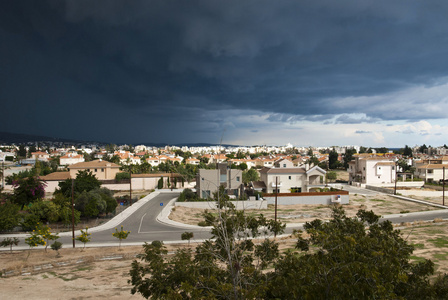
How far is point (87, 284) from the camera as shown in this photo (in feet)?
49.4

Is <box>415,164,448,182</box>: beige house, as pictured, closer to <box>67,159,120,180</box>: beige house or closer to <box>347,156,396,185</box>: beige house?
<box>347,156,396,185</box>: beige house

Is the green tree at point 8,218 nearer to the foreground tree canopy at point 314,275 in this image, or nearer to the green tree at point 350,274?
the foreground tree canopy at point 314,275

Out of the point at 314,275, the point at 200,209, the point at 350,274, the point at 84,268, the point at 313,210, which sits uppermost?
the point at 350,274

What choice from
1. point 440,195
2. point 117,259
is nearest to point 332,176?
point 440,195

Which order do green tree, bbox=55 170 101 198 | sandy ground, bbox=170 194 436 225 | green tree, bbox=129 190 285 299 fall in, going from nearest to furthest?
green tree, bbox=129 190 285 299, sandy ground, bbox=170 194 436 225, green tree, bbox=55 170 101 198

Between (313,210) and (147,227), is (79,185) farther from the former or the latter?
(313,210)

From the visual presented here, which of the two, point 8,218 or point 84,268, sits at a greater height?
point 8,218

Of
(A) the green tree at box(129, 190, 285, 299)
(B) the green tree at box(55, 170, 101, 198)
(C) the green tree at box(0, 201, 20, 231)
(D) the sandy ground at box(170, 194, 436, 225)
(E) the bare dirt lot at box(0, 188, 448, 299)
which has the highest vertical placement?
(A) the green tree at box(129, 190, 285, 299)

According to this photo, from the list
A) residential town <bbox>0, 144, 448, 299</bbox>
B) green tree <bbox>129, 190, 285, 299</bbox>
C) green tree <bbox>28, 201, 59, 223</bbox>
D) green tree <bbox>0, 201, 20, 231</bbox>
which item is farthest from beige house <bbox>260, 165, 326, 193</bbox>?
green tree <bbox>129, 190, 285, 299</bbox>

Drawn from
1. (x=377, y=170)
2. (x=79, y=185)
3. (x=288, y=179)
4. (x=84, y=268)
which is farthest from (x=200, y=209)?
(x=377, y=170)

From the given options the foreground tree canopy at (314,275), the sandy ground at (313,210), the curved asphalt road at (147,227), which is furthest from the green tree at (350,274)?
the sandy ground at (313,210)

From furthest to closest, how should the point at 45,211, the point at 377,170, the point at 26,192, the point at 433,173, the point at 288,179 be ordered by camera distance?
the point at 433,173
the point at 377,170
the point at 288,179
the point at 26,192
the point at 45,211

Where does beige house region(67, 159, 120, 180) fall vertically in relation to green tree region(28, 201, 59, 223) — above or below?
above

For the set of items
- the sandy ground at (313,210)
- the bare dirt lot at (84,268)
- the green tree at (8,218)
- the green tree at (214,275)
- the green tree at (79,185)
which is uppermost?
the green tree at (214,275)
